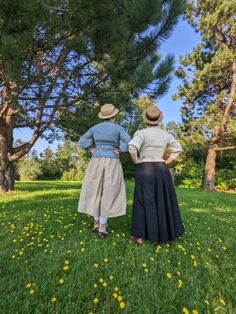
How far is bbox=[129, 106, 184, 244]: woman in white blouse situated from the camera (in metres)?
3.01

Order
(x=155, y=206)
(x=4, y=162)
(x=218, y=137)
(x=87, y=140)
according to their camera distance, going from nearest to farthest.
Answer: (x=155, y=206) < (x=87, y=140) < (x=4, y=162) < (x=218, y=137)

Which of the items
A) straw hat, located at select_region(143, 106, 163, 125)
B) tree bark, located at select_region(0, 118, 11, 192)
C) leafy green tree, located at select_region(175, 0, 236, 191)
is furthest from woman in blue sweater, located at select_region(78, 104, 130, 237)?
leafy green tree, located at select_region(175, 0, 236, 191)

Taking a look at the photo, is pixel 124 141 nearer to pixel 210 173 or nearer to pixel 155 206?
pixel 155 206

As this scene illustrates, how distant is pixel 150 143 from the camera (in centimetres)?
313

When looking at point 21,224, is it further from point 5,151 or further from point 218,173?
point 218,173

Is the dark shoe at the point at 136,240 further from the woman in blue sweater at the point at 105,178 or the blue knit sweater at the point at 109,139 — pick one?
the blue knit sweater at the point at 109,139

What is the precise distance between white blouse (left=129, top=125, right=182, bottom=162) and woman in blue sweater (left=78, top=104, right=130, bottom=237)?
252mm

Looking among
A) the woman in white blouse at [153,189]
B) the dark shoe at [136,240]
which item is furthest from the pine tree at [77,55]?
the dark shoe at [136,240]

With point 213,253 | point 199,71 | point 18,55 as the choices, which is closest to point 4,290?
point 213,253

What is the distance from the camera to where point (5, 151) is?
7840mm

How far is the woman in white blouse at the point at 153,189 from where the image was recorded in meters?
3.01

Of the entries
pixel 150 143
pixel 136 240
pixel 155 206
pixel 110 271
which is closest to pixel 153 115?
pixel 150 143

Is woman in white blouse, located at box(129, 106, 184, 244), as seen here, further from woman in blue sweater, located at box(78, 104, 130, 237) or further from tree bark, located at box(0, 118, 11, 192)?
tree bark, located at box(0, 118, 11, 192)

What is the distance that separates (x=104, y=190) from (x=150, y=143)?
0.80 meters
